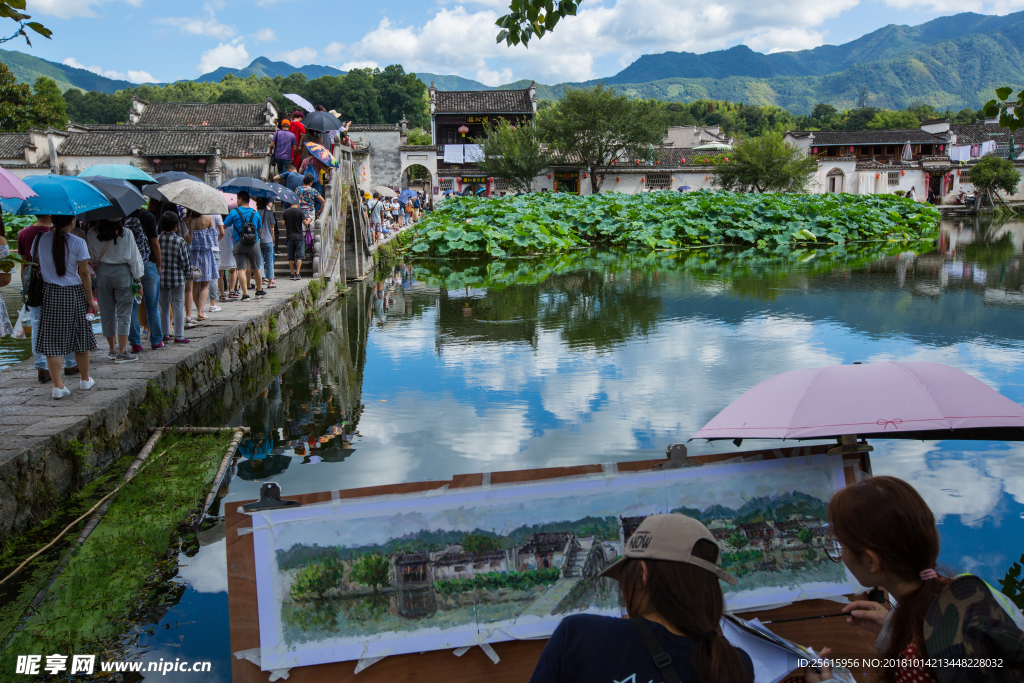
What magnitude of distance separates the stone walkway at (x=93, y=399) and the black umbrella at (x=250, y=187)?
6.11 feet

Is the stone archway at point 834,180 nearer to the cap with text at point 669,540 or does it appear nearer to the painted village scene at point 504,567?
the painted village scene at point 504,567

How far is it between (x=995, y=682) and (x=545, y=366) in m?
5.74

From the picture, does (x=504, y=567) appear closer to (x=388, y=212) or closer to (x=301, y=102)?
(x=301, y=102)

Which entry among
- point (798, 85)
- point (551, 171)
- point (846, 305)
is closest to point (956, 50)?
point (798, 85)

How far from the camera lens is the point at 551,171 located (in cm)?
3422

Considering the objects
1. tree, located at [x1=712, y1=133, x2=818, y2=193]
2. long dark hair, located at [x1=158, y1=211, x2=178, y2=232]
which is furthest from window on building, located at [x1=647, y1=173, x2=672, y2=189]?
long dark hair, located at [x1=158, y1=211, x2=178, y2=232]

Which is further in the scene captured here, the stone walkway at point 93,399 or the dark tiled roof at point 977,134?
the dark tiled roof at point 977,134

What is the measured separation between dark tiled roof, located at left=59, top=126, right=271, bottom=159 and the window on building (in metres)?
17.4

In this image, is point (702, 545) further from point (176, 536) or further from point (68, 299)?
point (68, 299)

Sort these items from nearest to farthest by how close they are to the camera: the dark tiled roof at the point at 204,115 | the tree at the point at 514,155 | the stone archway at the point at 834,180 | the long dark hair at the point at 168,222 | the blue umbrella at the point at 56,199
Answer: the blue umbrella at the point at 56,199
the long dark hair at the point at 168,222
the tree at the point at 514,155
the dark tiled roof at the point at 204,115
the stone archway at the point at 834,180

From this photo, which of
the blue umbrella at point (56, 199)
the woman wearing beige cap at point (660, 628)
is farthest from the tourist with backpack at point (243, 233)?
the woman wearing beige cap at point (660, 628)

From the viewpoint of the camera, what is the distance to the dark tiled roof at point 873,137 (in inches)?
1639

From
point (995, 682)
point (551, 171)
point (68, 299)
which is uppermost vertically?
point (551, 171)

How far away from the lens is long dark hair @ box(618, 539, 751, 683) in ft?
4.44
